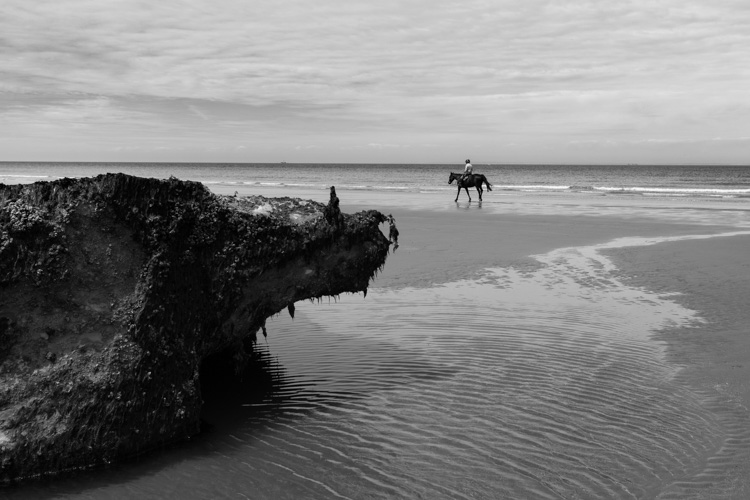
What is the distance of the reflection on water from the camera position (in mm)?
4402

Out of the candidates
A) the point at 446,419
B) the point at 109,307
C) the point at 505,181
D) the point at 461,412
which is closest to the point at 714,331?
the point at 461,412

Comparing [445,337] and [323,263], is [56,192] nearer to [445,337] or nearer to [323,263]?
[323,263]

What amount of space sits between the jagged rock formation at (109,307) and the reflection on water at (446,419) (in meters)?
0.33

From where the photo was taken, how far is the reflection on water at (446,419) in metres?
4.40

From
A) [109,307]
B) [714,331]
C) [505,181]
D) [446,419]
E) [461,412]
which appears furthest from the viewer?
[505,181]

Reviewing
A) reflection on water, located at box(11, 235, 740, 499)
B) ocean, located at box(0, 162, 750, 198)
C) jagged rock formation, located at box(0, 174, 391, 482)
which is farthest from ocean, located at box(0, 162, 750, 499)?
ocean, located at box(0, 162, 750, 198)

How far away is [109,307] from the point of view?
4.76 meters

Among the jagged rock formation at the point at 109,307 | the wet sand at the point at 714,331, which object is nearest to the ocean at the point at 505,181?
the wet sand at the point at 714,331

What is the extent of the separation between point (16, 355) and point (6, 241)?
2.50 ft

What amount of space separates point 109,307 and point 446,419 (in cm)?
271

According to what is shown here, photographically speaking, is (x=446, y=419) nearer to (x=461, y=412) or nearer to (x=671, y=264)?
(x=461, y=412)

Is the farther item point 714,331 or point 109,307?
point 714,331

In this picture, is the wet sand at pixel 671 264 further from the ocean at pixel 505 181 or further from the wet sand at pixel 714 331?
the ocean at pixel 505 181

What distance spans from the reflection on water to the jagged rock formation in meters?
0.33
